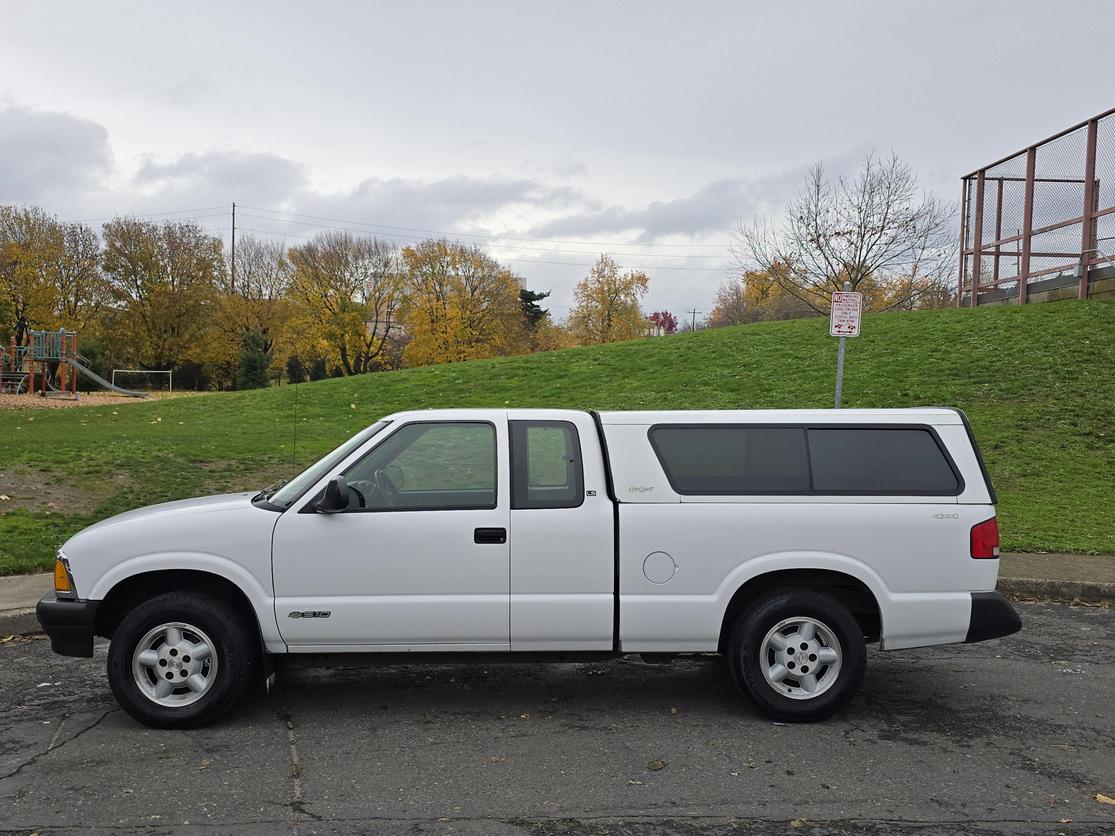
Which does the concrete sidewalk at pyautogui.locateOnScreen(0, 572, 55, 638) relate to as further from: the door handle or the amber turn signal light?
the door handle

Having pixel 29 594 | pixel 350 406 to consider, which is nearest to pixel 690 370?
pixel 350 406

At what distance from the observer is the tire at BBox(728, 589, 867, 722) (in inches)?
208

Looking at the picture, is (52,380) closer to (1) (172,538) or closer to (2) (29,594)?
(2) (29,594)

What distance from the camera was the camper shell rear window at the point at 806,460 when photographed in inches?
212

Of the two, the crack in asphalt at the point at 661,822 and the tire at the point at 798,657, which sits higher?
the tire at the point at 798,657

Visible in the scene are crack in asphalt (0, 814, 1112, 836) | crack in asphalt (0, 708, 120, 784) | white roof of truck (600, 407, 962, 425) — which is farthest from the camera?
white roof of truck (600, 407, 962, 425)

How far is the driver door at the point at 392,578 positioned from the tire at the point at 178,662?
30 cm

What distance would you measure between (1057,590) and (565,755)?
5.86 metres

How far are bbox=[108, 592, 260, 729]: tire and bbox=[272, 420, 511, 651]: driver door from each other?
303 millimetres

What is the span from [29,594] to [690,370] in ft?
58.9

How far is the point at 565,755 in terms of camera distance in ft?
15.9

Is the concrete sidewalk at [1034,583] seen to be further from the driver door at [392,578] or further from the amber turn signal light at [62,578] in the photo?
the driver door at [392,578]

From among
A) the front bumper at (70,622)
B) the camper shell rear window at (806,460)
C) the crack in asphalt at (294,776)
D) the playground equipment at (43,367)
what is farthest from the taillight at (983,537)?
the playground equipment at (43,367)

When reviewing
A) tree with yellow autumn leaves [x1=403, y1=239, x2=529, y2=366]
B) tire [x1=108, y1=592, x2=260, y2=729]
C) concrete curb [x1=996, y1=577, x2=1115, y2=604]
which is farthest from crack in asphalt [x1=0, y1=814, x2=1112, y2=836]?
tree with yellow autumn leaves [x1=403, y1=239, x2=529, y2=366]
